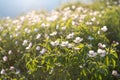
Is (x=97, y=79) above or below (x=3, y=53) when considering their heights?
below

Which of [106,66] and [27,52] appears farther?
[27,52]

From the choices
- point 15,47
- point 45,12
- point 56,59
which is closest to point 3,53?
point 15,47

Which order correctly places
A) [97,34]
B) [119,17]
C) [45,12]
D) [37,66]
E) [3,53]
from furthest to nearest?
1. [45,12]
2. [119,17]
3. [3,53]
4. [97,34]
5. [37,66]

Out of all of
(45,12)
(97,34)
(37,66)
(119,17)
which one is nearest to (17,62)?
(37,66)

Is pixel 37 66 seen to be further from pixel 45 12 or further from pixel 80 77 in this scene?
pixel 45 12

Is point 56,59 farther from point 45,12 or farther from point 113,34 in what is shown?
point 45,12

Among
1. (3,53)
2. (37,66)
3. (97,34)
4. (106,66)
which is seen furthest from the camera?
(3,53)
